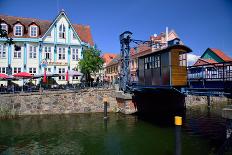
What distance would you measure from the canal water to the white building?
13465 mm

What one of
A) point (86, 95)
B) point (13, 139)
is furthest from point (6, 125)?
point (86, 95)

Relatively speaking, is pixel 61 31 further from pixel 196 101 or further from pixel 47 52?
pixel 196 101

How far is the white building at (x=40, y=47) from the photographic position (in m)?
36.8

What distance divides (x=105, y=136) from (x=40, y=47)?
78.5 ft

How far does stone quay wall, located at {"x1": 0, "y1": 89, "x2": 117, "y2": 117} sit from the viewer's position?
27266 millimetres

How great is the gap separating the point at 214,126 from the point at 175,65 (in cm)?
671

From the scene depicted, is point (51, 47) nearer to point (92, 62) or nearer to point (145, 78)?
point (92, 62)

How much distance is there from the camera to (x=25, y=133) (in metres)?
19.4

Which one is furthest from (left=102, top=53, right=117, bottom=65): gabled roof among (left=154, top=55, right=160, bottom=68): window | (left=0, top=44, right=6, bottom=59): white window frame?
(left=154, top=55, right=160, bottom=68): window

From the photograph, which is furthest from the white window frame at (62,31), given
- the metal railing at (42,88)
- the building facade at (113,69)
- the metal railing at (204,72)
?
the metal railing at (204,72)

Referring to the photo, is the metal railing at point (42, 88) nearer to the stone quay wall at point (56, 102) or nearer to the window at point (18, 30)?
the stone quay wall at point (56, 102)

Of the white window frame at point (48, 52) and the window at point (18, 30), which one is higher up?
the window at point (18, 30)

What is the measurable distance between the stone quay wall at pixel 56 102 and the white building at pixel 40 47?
359 inches

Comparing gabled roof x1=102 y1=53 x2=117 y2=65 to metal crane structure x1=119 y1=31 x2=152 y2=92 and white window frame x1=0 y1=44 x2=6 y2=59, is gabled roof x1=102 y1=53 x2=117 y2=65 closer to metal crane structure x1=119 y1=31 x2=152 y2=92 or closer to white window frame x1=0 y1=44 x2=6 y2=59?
white window frame x1=0 y1=44 x2=6 y2=59
